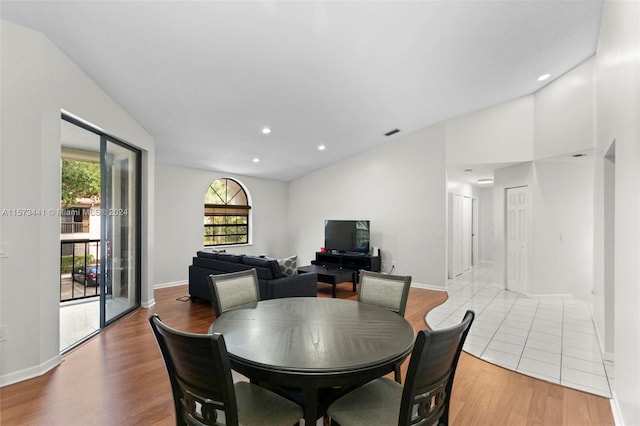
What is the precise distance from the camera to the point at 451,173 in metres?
6.56

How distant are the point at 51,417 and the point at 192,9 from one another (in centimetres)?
317

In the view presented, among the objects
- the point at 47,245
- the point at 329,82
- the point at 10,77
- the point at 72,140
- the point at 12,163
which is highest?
the point at 329,82

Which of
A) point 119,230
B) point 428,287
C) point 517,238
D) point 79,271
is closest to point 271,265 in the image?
point 119,230

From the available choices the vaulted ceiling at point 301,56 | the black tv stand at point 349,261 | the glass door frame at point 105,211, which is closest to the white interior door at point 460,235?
the black tv stand at point 349,261

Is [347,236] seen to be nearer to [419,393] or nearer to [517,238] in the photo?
[517,238]

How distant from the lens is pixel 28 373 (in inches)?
101

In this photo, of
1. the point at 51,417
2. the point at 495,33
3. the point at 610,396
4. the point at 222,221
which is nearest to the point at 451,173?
the point at 495,33

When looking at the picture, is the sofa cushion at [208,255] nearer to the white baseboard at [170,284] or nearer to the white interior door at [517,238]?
the white baseboard at [170,284]

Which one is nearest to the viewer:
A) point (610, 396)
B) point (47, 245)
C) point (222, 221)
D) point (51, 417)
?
point (51, 417)

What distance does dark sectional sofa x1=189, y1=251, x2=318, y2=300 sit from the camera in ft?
13.1

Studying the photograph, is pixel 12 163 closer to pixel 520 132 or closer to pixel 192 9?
pixel 192 9

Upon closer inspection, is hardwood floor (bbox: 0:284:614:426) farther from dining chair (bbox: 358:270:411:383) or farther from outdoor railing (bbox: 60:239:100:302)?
outdoor railing (bbox: 60:239:100:302)

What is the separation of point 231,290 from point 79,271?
13.3 feet

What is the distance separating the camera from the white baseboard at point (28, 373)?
2459mm
